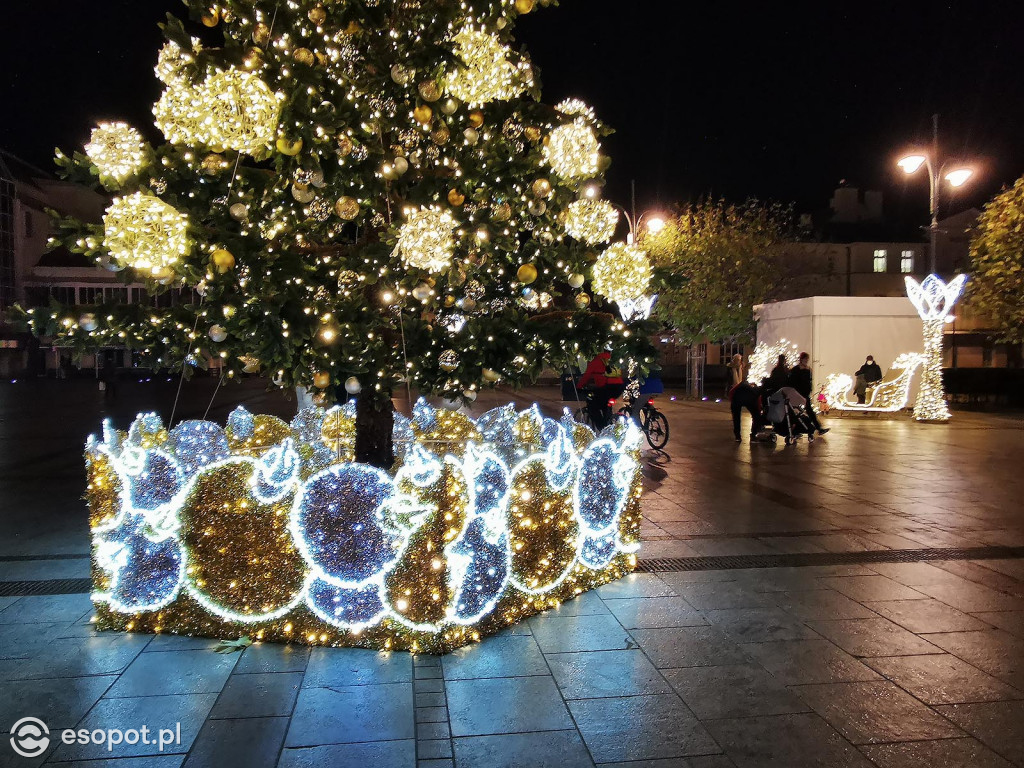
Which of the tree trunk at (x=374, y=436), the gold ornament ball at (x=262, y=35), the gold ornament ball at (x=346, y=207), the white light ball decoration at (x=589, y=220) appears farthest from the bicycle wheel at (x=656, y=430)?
the gold ornament ball at (x=262, y=35)

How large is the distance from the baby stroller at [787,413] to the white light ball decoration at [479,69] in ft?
33.0

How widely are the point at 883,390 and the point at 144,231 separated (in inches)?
746

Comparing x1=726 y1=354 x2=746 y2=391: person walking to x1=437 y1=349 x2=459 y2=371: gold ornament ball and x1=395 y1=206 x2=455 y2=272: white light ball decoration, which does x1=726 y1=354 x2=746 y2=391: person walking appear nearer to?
x1=437 y1=349 x2=459 y2=371: gold ornament ball

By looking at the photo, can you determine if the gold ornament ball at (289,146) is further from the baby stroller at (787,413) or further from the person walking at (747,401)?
the baby stroller at (787,413)

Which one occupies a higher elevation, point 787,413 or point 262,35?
point 262,35

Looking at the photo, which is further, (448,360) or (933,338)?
(933,338)

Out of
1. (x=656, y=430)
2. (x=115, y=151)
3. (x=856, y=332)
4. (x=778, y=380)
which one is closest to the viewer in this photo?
(x=115, y=151)

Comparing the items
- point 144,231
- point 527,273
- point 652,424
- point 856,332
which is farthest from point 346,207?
point 856,332

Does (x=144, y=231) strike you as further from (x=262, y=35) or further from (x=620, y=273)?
(x=620, y=273)

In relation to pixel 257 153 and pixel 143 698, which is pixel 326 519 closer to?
pixel 143 698

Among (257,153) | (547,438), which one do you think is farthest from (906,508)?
(257,153)

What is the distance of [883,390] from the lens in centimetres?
1870

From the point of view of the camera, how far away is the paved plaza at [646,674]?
10.4ft

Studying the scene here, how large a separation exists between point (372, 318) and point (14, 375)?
172ft
